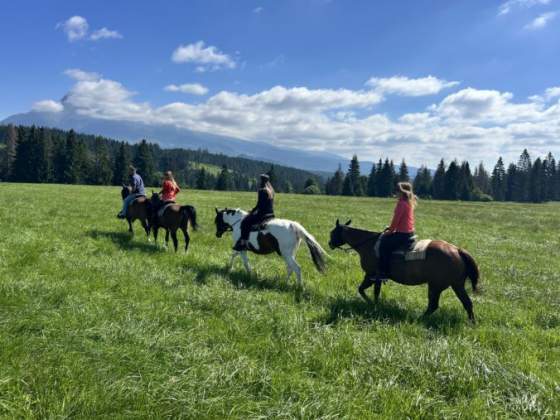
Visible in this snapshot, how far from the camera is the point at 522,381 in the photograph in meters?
5.49

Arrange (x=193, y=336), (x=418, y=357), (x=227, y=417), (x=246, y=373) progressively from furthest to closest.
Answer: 1. (x=193, y=336)
2. (x=418, y=357)
3. (x=246, y=373)
4. (x=227, y=417)

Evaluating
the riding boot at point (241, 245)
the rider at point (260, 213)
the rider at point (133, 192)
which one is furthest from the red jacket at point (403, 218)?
the rider at point (133, 192)

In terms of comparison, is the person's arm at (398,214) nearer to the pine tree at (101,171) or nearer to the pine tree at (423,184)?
the pine tree at (101,171)

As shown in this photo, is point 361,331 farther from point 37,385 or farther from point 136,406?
point 37,385

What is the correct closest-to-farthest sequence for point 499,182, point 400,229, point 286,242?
point 400,229
point 286,242
point 499,182

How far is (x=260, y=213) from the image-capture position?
1195 cm

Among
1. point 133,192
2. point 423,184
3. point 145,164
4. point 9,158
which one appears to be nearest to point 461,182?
point 423,184

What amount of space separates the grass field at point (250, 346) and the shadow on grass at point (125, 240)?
271 centimetres

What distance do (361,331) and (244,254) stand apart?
19.0 ft

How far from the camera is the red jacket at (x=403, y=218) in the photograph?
9141mm

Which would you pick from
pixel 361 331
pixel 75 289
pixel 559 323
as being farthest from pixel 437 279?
pixel 75 289

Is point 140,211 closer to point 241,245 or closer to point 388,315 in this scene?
point 241,245

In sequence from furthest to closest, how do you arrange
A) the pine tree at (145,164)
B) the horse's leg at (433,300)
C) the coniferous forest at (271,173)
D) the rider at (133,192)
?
the pine tree at (145,164)
the coniferous forest at (271,173)
the rider at (133,192)
the horse's leg at (433,300)

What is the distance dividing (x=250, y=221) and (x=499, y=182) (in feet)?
451
